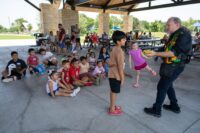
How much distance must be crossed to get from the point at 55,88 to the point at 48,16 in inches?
423

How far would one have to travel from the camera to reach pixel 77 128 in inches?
94.3

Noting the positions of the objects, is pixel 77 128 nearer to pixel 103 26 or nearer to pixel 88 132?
pixel 88 132

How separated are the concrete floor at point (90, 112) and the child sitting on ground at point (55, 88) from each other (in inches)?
5.2

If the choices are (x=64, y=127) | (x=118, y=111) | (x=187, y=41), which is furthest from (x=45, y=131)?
(x=187, y=41)

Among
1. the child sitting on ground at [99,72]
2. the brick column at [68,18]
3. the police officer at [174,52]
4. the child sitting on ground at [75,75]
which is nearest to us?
the police officer at [174,52]

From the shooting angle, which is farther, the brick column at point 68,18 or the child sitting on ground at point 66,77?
the brick column at point 68,18

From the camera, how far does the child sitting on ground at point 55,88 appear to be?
344 cm

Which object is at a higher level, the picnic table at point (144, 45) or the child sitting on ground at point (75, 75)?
the picnic table at point (144, 45)

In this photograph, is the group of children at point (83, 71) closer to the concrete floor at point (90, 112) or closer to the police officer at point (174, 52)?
the concrete floor at point (90, 112)

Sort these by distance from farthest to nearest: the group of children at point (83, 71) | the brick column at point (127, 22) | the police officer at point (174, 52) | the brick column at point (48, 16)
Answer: the brick column at point (127, 22), the brick column at point (48, 16), the group of children at point (83, 71), the police officer at point (174, 52)

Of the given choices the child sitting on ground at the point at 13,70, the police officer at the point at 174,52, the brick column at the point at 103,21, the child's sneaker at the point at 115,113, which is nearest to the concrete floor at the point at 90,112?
the child's sneaker at the point at 115,113

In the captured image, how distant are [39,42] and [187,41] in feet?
37.5

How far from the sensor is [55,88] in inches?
139

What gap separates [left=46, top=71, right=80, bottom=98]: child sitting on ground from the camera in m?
3.44
